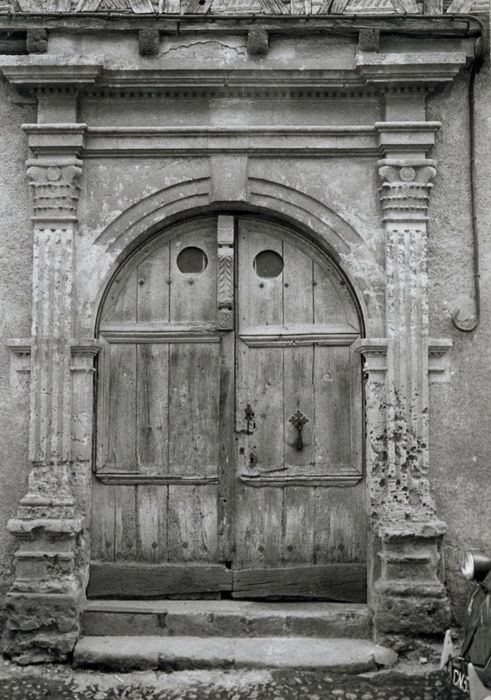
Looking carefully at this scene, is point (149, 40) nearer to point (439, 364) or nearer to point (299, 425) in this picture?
point (299, 425)

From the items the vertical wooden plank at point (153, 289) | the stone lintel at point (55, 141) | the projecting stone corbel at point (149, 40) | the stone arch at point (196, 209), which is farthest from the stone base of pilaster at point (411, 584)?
the projecting stone corbel at point (149, 40)

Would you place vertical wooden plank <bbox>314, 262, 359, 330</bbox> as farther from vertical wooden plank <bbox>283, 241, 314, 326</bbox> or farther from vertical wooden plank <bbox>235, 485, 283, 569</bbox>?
vertical wooden plank <bbox>235, 485, 283, 569</bbox>

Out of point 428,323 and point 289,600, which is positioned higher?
point 428,323

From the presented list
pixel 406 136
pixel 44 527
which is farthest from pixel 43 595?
pixel 406 136

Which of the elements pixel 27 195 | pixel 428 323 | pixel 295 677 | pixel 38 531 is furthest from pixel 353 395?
pixel 27 195

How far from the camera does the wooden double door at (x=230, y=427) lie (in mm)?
5188

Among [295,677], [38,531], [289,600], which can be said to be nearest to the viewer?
[295,677]

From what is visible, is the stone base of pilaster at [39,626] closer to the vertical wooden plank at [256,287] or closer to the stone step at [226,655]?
the stone step at [226,655]

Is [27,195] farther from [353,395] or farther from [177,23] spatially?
[353,395]

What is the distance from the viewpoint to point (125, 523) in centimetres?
521

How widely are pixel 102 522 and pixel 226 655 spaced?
3.96ft

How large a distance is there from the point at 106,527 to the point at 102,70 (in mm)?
2989

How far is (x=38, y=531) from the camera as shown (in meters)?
4.85

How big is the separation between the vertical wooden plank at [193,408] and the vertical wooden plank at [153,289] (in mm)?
261
